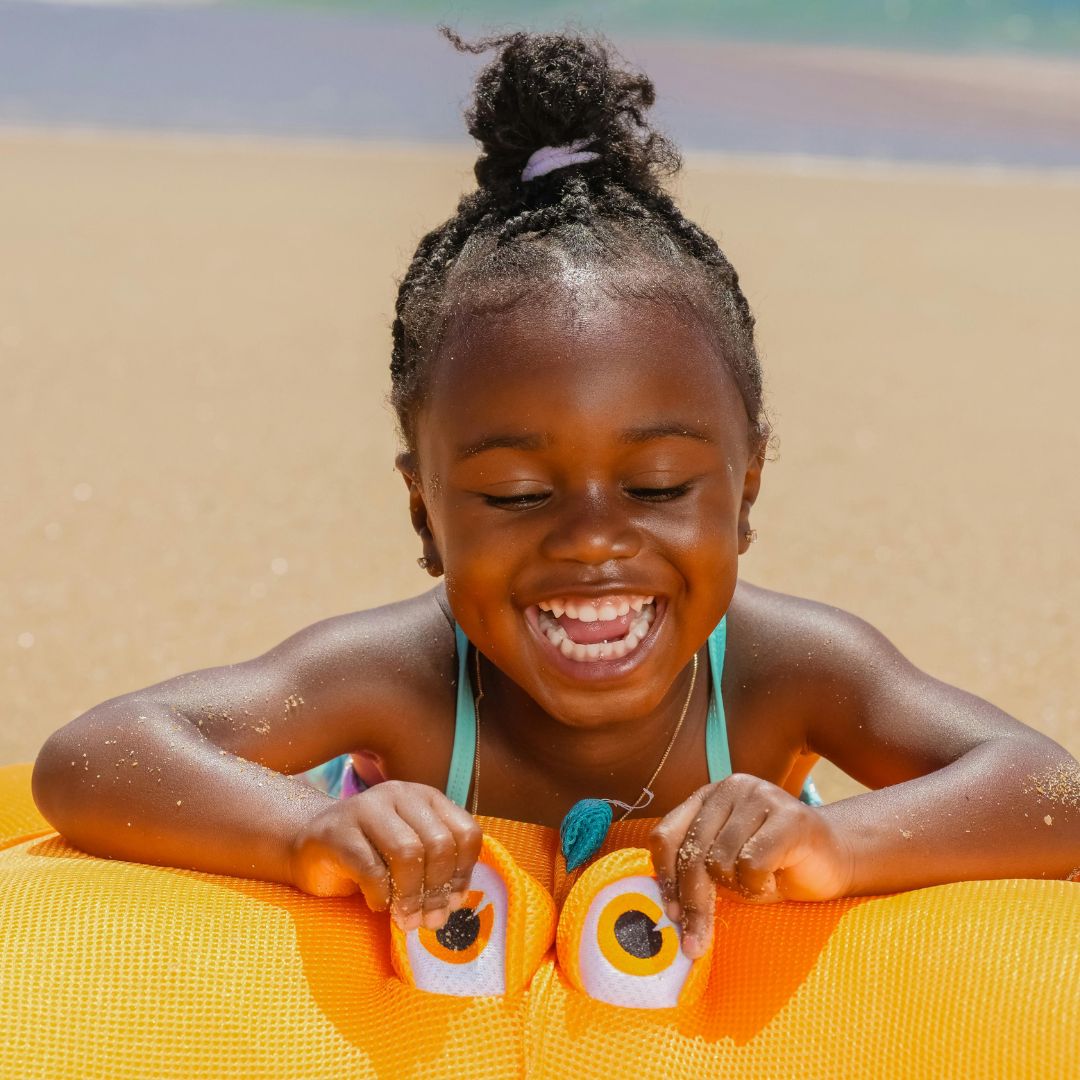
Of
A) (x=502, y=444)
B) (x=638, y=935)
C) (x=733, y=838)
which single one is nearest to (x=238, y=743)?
(x=502, y=444)

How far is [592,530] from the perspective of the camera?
2.04 metres

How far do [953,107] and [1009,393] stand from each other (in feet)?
27.3

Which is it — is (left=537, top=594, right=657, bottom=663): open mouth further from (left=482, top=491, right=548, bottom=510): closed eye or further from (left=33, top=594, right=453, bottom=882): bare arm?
(left=33, top=594, right=453, bottom=882): bare arm

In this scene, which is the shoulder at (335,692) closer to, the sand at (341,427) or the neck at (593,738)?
the neck at (593,738)

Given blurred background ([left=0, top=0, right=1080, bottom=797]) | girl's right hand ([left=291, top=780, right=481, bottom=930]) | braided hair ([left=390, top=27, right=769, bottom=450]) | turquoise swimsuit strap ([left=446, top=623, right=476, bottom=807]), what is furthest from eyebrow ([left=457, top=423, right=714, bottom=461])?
blurred background ([left=0, top=0, right=1080, bottom=797])

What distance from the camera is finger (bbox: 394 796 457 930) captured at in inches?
73.2

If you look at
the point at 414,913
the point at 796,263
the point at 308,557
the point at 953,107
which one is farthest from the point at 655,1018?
the point at 953,107

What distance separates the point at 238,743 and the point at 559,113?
3.61 feet

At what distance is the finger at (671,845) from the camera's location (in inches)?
73.4

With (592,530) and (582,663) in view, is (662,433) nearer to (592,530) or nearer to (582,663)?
(592,530)

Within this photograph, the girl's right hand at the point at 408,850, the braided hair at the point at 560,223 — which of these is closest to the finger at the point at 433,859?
the girl's right hand at the point at 408,850

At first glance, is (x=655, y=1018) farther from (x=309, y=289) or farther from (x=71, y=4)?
(x=71, y=4)

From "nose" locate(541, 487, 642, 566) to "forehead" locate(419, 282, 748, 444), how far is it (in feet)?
0.33

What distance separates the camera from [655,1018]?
1845mm
